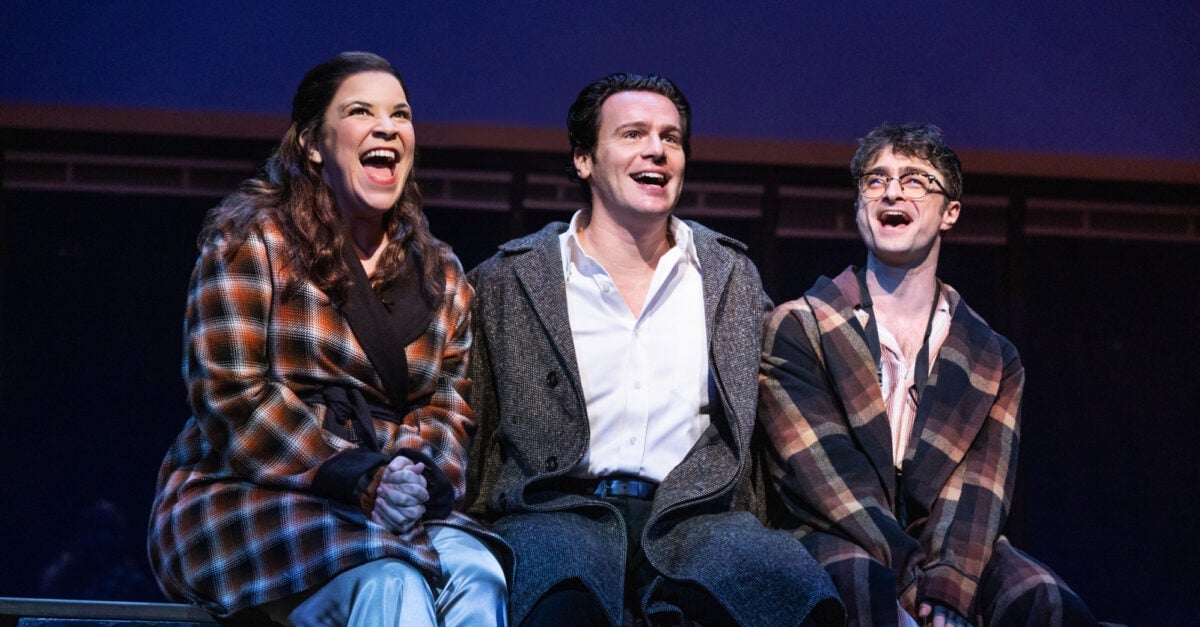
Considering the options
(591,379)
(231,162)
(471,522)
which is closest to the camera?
(471,522)

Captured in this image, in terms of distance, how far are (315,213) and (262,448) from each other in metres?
0.52

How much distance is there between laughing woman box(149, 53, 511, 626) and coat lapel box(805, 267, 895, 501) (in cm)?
85

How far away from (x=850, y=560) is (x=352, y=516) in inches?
40.2

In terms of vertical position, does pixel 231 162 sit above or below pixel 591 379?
above

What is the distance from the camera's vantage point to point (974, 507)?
2678 mm

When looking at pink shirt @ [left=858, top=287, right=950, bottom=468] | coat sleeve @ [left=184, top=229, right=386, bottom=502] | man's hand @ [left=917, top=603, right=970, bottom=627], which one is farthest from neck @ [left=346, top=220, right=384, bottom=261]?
man's hand @ [left=917, top=603, right=970, bottom=627]

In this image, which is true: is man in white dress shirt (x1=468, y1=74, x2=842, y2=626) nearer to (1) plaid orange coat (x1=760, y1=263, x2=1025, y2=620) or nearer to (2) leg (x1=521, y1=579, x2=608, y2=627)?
(2) leg (x1=521, y1=579, x2=608, y2=627)

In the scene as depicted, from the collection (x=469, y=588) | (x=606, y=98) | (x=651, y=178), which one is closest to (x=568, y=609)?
(x=469, y=588)

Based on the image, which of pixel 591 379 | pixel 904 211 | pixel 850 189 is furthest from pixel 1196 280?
pixel 591 379

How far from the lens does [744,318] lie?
2.84 m

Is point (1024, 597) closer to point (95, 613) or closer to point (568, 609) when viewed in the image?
point (568, 609)

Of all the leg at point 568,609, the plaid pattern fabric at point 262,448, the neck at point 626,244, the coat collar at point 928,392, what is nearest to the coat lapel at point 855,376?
the coat collar at point 928,392

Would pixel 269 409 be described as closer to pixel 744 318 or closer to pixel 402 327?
pixel 402 327

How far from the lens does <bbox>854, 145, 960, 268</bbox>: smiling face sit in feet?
9.37
